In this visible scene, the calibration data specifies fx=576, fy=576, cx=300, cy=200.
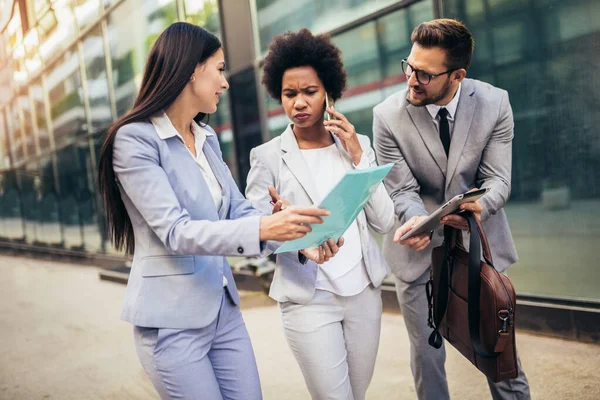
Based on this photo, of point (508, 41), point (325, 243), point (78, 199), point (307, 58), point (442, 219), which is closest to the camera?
point (325, 243)

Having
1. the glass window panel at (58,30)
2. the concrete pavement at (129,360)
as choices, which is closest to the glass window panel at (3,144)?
the glass window panel at (58,30)

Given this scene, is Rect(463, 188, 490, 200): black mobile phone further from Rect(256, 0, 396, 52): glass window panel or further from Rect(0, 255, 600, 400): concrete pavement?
Rect(256, 0, 396, 52): glass window panel

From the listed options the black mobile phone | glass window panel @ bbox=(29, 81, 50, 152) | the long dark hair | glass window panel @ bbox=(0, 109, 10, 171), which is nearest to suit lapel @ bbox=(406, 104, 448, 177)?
the black mobile phone

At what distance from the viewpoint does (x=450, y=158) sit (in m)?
2.55

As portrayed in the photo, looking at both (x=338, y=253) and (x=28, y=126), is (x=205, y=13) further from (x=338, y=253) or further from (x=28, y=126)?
(x=28, y=126)

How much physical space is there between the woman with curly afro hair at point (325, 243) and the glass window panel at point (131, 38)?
7.70 metres

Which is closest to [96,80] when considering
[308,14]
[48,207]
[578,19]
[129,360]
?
[48,207]

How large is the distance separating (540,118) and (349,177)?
11.9 feet

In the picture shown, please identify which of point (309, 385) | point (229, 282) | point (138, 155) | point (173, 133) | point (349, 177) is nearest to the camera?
point (349, 177)

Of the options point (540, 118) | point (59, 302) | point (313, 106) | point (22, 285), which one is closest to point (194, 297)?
point (313, 106)

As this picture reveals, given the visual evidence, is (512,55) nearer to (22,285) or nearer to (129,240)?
Result: (129,240)

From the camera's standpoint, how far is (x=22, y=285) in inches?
428

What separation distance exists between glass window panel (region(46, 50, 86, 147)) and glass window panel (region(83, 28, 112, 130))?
1.69 ft

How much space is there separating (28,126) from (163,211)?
1759cm
